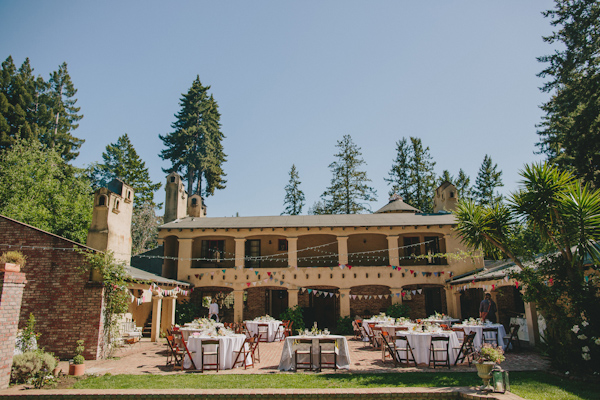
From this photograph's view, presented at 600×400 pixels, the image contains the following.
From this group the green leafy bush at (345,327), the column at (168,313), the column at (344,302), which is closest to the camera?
the column at (168,313)

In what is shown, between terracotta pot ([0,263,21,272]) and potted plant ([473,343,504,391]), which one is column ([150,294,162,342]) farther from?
potted plant ([473,343,504,391])

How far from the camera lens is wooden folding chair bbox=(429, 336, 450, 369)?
32.9 feet

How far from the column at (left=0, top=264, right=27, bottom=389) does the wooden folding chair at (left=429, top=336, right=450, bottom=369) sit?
29.7 feet

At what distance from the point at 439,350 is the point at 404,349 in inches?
33.7

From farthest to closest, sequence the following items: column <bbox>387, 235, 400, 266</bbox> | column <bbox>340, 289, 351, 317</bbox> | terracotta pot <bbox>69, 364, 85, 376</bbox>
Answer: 1. column <bbox>387, 235, 400, 266</bbox>
2. column <bbox>340, 289, 351, 317</bbox>
3. terracotta pot <bbox>69, 364, 85, 376</bbox>

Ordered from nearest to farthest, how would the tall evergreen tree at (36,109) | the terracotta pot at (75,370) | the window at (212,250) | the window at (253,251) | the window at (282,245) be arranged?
1. the terracotta pot at (75,370)
2. the window at (212,250)
3. the window at (253,251)
4. the window at (282,245)
5. the tall evergreen tree at (36,109)

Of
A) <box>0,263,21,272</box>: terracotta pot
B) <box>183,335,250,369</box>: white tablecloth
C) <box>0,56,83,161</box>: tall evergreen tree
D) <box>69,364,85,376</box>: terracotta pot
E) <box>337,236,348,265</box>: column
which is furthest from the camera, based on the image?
<box>0,56,83,161</box>: tall evergreen tree

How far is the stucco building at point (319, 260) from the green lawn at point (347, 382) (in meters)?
11.0

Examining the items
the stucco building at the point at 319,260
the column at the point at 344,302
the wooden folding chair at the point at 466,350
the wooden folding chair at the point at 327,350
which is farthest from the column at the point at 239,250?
the wooden folding chair at the point at 466,350

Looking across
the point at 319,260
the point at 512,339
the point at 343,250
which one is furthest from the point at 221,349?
the point at 319,260

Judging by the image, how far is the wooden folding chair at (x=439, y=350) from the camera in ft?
32.9

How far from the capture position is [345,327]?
19.5m

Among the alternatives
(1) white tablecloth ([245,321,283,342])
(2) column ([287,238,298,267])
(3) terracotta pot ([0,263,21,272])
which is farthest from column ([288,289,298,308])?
(3) terracotta pot ([0,263,21,272])

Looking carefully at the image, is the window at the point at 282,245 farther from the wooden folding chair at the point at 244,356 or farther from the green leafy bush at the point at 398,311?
the wooden folding chair at the point at 244,356
